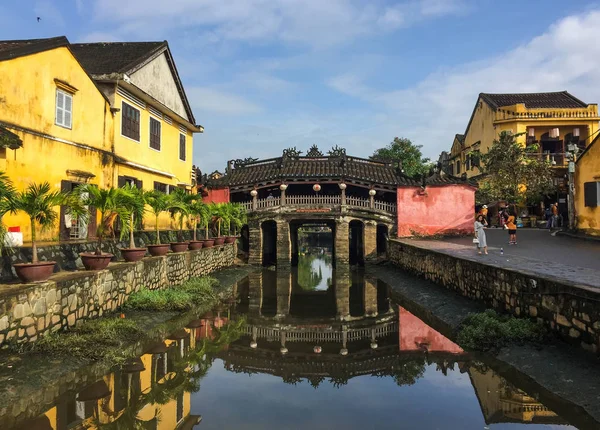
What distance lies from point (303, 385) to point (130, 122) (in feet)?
43.4

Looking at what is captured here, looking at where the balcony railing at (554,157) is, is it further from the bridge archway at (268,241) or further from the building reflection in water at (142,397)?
the building reflection in water at (142,397)

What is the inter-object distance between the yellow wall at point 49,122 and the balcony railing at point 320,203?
11.6m

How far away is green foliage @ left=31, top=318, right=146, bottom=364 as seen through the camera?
698cm

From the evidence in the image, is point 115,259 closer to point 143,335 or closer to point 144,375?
point 143,335

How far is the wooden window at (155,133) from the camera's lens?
18.5 metres

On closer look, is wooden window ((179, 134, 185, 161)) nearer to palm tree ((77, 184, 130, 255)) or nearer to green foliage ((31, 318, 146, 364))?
palm tree ((77, 184, 130, 255))

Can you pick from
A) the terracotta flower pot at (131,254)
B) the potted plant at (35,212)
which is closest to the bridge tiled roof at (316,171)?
the terracotta flower pot at (131,254)

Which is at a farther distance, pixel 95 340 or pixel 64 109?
pixel 64 109

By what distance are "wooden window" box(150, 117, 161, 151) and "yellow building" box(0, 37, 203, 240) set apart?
0.04m

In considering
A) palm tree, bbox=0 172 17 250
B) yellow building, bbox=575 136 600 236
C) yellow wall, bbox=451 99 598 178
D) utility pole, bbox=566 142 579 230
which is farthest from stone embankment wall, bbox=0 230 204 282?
yellow wall, bbox=451 99 598 178

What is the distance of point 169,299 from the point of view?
36.9ft

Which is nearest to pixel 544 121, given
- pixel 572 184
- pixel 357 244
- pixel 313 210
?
pixel 572 184

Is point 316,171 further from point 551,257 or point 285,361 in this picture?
point 285,361

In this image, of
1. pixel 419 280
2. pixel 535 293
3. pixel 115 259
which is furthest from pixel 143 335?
pixel 419 280
